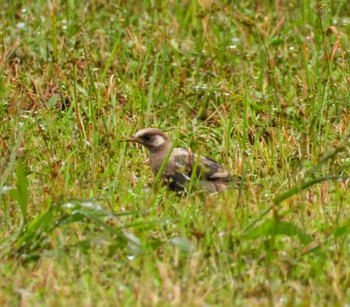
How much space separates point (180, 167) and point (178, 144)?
0.75 metres

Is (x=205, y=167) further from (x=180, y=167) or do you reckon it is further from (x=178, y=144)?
(x=178, y=144)

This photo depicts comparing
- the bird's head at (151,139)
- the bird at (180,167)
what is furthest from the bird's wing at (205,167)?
the bird's head at (151,139)

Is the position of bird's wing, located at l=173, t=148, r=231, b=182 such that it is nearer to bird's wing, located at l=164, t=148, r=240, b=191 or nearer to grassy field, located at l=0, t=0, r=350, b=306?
bird's wing, located at l=164, t=148, r=240, b=191

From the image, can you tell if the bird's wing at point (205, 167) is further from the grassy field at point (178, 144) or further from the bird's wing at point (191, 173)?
the grassy field at point (178, 144)

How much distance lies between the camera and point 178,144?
7523 millimetres

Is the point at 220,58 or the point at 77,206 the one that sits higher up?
the point at 77,206

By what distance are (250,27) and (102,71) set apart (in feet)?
4.36

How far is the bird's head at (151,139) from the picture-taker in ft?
23.3

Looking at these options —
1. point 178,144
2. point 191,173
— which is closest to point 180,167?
point 191,173

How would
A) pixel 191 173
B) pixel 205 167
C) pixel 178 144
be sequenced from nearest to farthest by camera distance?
1. pixel 205 167
2. pixel 191 173
3. pixel 178 144

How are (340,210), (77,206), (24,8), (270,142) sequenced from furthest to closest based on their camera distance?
(24,8)
(270,142)
(340,210)
(77,206)

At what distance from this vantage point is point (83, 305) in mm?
4555

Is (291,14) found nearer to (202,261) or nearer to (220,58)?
(220,58)

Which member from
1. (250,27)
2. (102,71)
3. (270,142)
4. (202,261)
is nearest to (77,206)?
(202,261)
